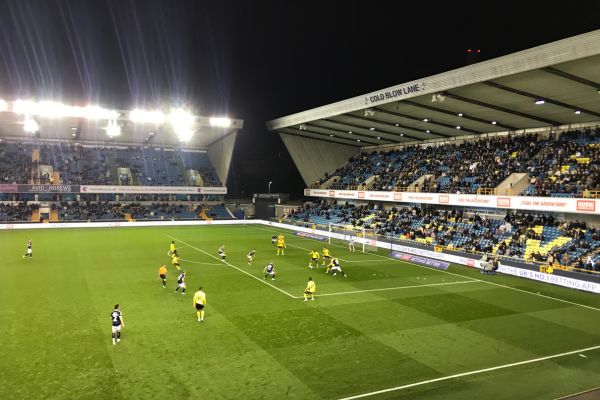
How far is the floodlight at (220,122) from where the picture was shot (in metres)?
60.0

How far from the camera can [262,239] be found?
154 feet

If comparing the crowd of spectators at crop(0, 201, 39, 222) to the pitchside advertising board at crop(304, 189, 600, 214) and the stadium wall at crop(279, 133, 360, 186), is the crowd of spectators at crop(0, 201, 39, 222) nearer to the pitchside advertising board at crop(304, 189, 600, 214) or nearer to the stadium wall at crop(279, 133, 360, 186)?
the stadium wall at crop(279, 133, 360, 186)

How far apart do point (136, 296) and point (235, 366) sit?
396 inches

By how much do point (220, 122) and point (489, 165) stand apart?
115 feet

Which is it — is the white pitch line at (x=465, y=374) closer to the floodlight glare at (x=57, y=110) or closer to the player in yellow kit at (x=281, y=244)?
the player in yellow kit at (x=281, y=244)

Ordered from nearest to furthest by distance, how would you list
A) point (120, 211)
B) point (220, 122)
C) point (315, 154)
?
point (220, 122) → point (120, 211) → point (315, 154)

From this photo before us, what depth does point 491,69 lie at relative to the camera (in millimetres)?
28250

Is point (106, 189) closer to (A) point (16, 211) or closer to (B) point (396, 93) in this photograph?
(A) point (16, 211)

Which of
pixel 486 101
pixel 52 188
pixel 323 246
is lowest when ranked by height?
pixel 323 246

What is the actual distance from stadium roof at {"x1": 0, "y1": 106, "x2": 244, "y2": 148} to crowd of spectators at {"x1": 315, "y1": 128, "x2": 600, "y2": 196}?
20088 mm

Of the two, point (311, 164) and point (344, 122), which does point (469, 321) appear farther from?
point (311, 164)

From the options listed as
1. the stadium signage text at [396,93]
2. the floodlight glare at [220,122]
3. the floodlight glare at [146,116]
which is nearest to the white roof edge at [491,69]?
the stadium signage text at [396,93]

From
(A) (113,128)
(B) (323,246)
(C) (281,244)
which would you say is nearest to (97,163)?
(A) (113,128)

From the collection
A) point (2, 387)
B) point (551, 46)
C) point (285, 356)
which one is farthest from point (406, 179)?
point (2, 387)
